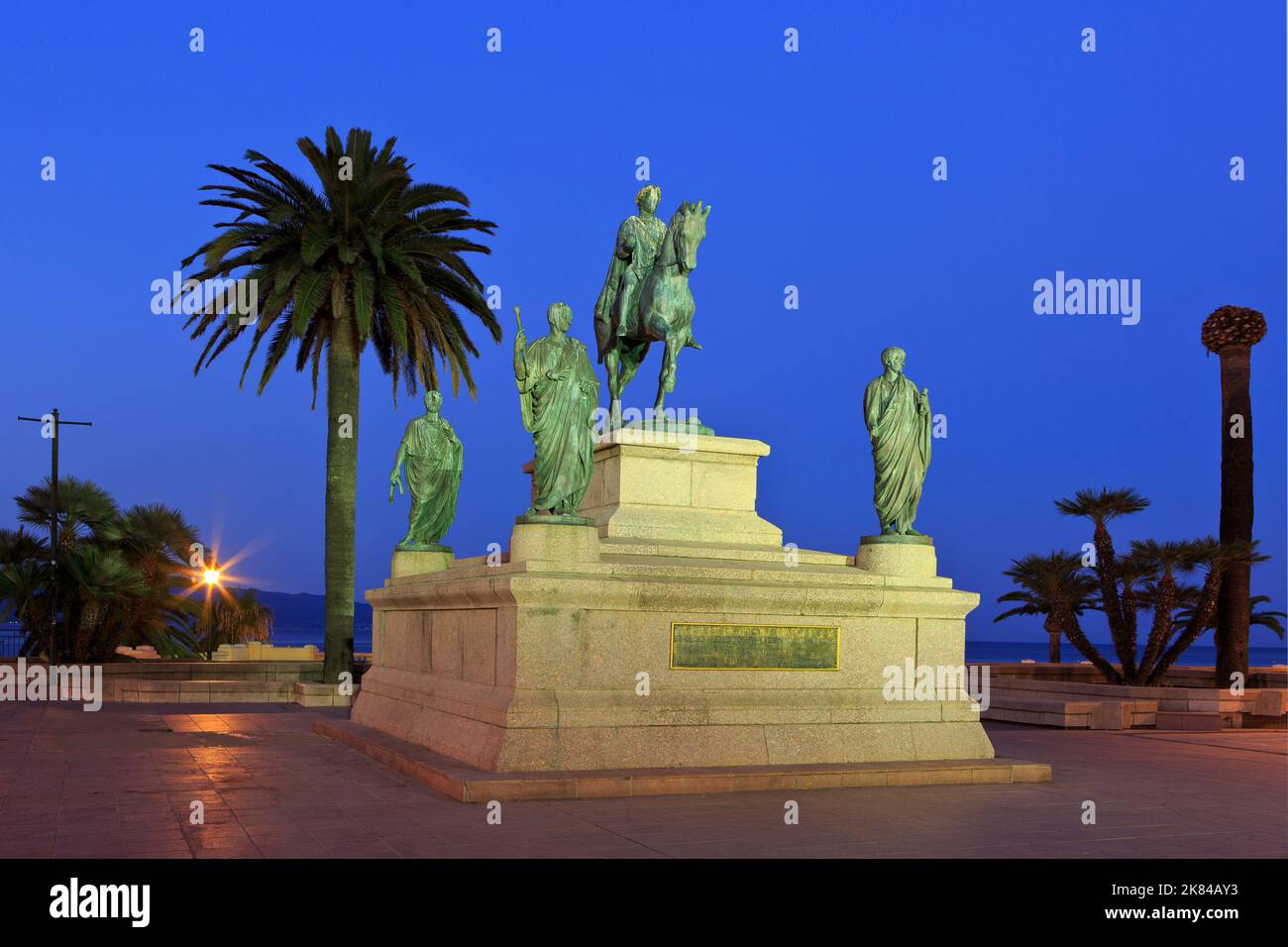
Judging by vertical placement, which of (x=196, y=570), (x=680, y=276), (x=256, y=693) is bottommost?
(x=256, y=693)

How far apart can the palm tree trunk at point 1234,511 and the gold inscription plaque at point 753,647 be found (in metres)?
19.3

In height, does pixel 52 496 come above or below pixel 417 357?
below

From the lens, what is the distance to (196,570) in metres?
30.7

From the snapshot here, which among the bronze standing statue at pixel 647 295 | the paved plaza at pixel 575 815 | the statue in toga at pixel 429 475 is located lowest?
the paved plaza at pixel 575 815

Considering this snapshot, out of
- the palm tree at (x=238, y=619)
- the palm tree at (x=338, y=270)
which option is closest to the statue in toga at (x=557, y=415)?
the palm tree at (x=338, y=270)

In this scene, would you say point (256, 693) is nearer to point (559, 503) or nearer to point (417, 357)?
point (417, 357)

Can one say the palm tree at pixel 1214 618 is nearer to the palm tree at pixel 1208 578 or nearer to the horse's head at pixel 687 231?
the palm tree at pixel 1208 578

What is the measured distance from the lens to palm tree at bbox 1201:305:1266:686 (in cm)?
2930

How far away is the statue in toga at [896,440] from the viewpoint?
14055 millimetres

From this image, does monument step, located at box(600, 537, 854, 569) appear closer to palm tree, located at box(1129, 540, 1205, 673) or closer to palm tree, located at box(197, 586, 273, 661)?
palm tree, located at box(1129, 540, 1205, 673)
